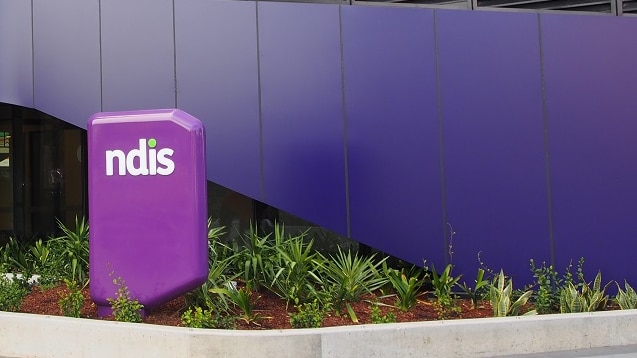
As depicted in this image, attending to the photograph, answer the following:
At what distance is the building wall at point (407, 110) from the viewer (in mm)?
9109

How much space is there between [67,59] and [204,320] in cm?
553

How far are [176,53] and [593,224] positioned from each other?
23.1ft

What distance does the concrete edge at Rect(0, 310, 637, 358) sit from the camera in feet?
19.1

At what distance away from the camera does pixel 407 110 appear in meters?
9.17

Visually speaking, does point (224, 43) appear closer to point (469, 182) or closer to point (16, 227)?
point (469, 182)

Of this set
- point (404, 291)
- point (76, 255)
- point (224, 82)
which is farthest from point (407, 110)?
point (76, 255)

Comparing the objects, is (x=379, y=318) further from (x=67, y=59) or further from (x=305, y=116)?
(x=67, y=59)

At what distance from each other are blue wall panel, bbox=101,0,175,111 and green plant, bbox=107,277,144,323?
369 centimetres

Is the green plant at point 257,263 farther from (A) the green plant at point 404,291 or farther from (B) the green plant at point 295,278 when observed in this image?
(A) the green plant at point 404,291

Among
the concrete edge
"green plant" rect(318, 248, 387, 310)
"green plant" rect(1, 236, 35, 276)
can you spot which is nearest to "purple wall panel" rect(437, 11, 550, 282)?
"green plant" rect(318, 248, 387, 310)

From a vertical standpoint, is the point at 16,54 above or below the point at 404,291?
above

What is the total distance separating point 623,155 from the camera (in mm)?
9266

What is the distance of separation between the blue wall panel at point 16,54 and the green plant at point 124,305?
4.46 metres

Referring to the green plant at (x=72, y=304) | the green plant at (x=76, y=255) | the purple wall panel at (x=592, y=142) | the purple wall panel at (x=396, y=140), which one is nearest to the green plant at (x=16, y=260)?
the green plant at (x=76, y=255)
